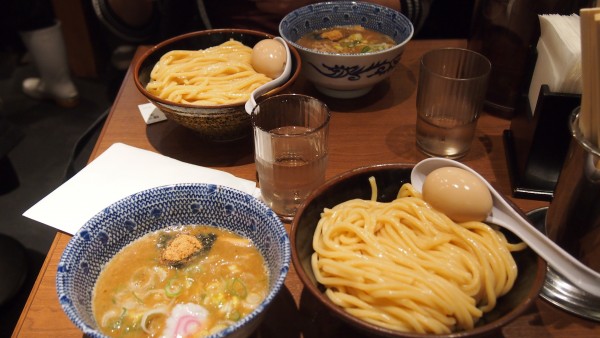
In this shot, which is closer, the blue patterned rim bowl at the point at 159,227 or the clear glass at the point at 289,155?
the blue patterned rim bowl at the point at 159,227

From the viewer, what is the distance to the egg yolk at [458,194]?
0.90 m

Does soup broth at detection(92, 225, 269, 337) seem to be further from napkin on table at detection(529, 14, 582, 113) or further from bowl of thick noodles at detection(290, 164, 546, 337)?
napkin on table at detection(529, 14, 582, 113)

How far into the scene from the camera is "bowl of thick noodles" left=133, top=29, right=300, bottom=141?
1261mm

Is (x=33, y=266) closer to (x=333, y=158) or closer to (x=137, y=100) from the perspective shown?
(x=137, y=100)

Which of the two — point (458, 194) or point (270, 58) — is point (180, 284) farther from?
point (270, 58)

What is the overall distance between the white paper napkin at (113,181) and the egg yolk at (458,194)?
17.2 inches

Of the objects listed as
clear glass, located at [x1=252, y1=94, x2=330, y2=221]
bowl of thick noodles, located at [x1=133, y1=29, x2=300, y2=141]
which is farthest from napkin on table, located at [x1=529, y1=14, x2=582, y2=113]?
bowl of thick noodles, located at [x1=133, y1=29, x2=300, y2=141]

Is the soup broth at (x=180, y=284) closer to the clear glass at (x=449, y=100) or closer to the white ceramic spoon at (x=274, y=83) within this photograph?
the white ceramic spoon at (x=274, y=83)

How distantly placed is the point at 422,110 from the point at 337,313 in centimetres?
73

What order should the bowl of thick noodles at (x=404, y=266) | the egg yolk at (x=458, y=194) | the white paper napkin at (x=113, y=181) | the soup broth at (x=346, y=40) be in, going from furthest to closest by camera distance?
the soup broth at (x=346, y=40) < the white paper napkin at (x=113, y=181) < the egg yolk at (x=458, y=194) < the bowl of thick noodles at (x=404, y=266)

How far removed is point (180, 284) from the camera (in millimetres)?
909

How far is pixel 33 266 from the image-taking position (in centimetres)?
232

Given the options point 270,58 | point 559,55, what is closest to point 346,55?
point 270,58

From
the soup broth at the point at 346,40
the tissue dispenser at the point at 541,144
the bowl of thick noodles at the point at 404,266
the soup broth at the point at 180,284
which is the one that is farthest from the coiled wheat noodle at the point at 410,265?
the soup broth at the point at 346,40
